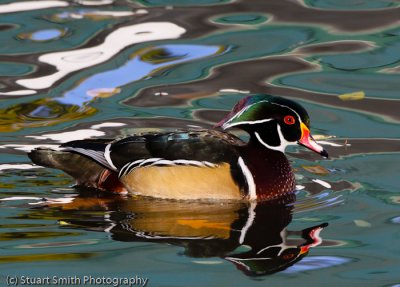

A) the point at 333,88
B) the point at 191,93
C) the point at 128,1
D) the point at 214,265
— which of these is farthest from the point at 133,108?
the point at 214,265

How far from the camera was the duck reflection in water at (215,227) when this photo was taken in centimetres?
739

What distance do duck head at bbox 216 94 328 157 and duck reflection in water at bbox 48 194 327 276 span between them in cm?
50

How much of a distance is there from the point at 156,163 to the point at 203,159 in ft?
1.25

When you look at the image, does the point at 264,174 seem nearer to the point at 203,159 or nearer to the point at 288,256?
the point at 203,159

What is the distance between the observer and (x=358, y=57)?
40.3ft

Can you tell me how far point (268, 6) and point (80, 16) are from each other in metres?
2.14

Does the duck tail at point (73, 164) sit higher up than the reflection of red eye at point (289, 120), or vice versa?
the reflection of red eye at point (289, 120)

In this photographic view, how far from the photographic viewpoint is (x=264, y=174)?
8.98 metres

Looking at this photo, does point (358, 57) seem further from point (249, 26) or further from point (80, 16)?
A: point (80, 16)

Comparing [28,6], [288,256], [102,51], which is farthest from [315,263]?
[28,6]

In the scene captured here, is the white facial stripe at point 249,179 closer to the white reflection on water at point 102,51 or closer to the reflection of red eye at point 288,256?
the reflection of red eye at point 288,256

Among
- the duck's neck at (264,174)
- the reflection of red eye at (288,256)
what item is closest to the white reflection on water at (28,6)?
the duck's neck at (264,174)

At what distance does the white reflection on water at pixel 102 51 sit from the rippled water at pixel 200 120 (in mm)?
23

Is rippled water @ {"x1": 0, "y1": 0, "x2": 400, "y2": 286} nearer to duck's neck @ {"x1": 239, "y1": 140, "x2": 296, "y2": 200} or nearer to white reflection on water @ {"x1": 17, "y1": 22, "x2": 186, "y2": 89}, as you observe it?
white reflection on water @ {"x1": 17, "y1": 22, "x2": 186, "y2": 89}
